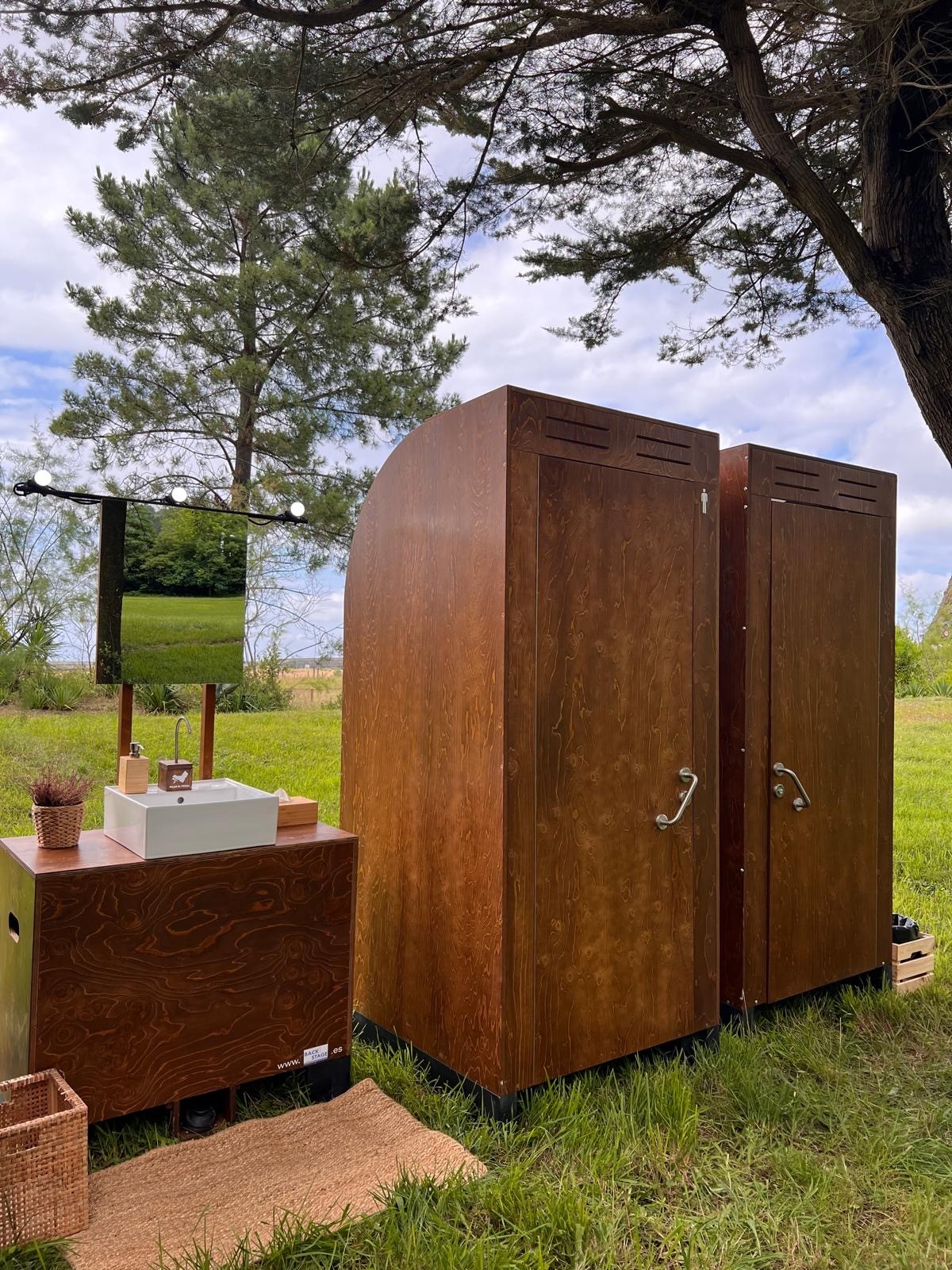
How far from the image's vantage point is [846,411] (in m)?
9.91

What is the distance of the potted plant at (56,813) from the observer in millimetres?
2512

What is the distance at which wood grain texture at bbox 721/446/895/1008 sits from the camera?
3.30 metres

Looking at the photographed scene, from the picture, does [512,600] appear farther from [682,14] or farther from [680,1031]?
[682,14]

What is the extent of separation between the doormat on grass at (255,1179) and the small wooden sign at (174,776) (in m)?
1.02

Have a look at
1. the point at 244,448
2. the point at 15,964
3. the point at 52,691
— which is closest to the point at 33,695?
the point at 52,691

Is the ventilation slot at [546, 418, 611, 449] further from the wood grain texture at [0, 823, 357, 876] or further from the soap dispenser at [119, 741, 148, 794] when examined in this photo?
the soap dispenser at [119, 741, 148, 794]

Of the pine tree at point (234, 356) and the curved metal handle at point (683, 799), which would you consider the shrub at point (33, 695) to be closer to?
the pine tree at point (234, 356)

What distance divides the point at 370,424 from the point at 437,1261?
677 cm

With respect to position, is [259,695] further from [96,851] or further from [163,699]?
[96,851]

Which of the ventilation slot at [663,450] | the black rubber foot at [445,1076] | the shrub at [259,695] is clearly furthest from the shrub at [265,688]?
the ventilation slot at [663,450]

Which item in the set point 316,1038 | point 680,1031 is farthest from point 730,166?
point 316,1038

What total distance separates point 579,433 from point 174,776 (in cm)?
170

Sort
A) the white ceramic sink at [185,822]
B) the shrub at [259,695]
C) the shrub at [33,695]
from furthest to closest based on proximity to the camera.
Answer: the shrub at [259,695] < the shrub at [33,695] < the white ceramic sink at [185,822]

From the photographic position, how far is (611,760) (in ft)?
9.35
